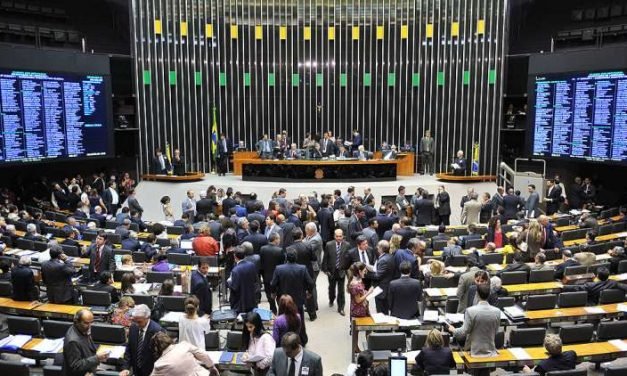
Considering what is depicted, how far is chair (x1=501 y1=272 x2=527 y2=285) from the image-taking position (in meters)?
8.52

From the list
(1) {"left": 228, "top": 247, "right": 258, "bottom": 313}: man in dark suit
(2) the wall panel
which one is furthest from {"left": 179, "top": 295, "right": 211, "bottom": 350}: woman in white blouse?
(2) the wall panel

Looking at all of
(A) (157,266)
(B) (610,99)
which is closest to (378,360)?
(A) (157,266)

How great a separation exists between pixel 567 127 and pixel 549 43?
4.80 meters

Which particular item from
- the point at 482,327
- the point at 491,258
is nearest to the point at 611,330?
the point at 482,327

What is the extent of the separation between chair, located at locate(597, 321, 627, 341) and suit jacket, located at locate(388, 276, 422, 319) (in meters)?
2.15

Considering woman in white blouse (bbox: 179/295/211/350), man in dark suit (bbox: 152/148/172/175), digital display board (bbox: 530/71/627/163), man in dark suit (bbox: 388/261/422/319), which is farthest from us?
man in dark suit (bbox: 152/148/172/175)

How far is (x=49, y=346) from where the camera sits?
6527 millimetres

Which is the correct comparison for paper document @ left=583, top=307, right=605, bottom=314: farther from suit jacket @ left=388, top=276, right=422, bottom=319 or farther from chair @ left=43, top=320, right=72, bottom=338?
chair @ left=43, top=320, right=72, bottom=338

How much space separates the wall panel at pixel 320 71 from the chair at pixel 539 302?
13.3 m

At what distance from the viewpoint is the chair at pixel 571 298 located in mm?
7699

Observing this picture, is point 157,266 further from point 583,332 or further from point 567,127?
point 567,127

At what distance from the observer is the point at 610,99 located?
14.8 meters

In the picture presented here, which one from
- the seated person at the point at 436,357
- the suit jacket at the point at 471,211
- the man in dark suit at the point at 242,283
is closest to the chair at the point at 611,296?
the seated person at the point at 436,357

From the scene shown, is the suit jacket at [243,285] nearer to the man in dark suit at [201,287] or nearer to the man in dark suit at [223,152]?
the man in dark suit at [201,287]
